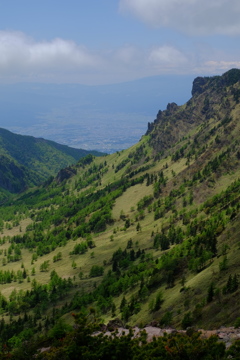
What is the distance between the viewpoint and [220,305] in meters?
81.3

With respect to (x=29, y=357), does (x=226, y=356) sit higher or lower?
higher

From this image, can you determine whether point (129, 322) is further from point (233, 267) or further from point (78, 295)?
point (78, 295)

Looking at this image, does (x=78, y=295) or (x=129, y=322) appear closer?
(x=129, y=322)

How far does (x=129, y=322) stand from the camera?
105 meters

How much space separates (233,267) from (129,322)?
1463 inches

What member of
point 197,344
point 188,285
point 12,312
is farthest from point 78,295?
point 197,344

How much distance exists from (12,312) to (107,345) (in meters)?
121

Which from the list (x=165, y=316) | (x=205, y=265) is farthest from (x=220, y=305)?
(x=205, y=265)

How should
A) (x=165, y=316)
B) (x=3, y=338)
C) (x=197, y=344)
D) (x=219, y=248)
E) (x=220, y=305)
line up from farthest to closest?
(x=3, y=338) → (x=219, y=248) → (x=165, y=316) → (x=220, y=305) → (x=197, y=344)

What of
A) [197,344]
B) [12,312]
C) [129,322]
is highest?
[197,344]

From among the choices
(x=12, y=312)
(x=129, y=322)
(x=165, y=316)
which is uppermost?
(x=165, y=316)

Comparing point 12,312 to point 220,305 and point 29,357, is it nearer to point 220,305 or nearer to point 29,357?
point 29,357

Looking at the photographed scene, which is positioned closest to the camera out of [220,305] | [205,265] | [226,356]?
[226,356]

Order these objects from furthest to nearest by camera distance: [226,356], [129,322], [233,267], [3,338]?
[3,338] < [129,322] < [233,267] < [226,356]
